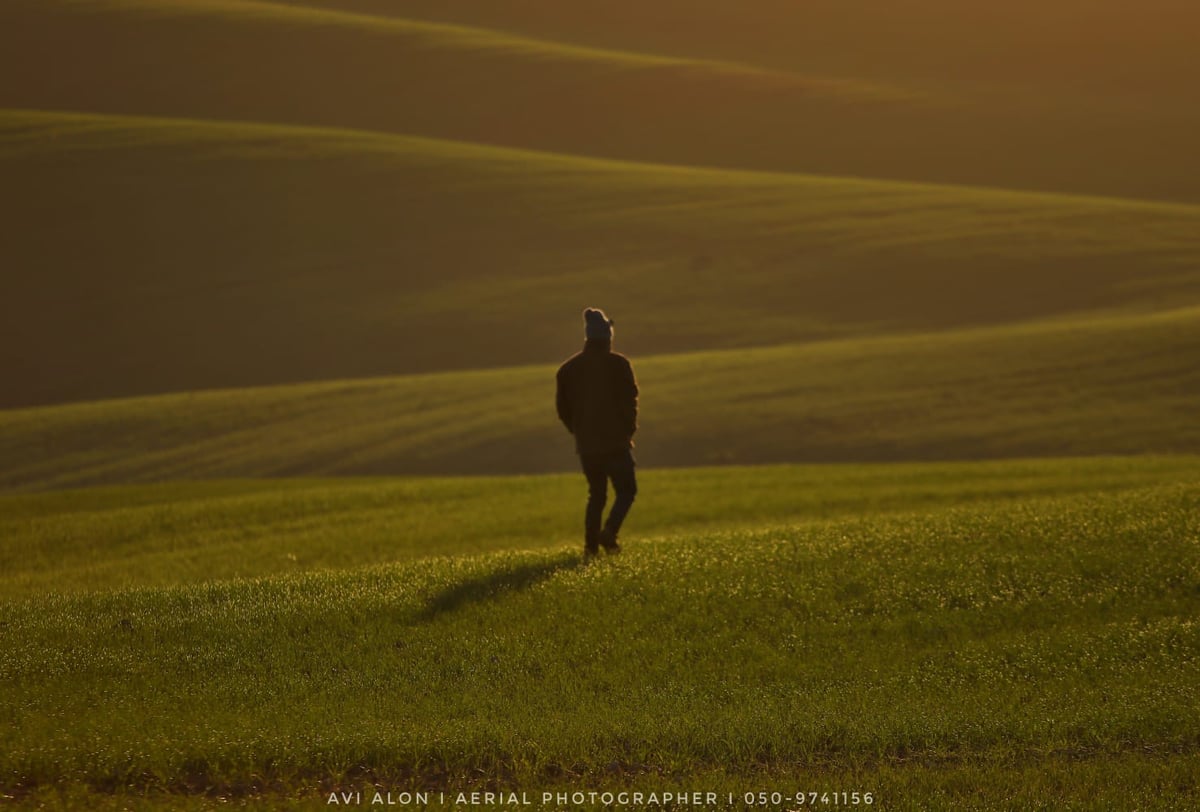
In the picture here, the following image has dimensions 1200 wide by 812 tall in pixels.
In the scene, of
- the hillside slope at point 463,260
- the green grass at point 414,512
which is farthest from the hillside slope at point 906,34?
the green grass at point 414,512

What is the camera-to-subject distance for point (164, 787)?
7.29m

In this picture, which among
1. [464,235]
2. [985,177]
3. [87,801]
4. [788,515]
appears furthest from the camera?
[985,177]

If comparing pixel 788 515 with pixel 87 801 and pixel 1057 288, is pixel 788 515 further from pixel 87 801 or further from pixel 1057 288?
pixel 1057 288

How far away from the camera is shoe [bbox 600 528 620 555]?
12.7m

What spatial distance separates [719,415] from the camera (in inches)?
1380

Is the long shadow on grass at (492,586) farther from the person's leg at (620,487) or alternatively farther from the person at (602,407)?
the person at (602,407)

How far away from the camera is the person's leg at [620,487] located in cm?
1238

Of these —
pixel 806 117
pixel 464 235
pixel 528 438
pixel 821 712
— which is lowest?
pixel 821 712

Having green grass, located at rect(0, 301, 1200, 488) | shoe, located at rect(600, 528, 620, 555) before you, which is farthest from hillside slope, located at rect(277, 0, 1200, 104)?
shoe, located at rect(600, 528, 620, 555)

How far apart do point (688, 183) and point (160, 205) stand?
80.9 feet

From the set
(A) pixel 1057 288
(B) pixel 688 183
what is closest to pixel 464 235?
(B) pixel 688 183

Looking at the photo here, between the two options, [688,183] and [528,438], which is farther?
[688,183]

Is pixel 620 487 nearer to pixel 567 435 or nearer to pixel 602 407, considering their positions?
pixel 602 407

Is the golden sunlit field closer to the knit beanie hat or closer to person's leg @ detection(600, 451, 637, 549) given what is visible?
person's leg @ detection(600, 451, 637, 549)
